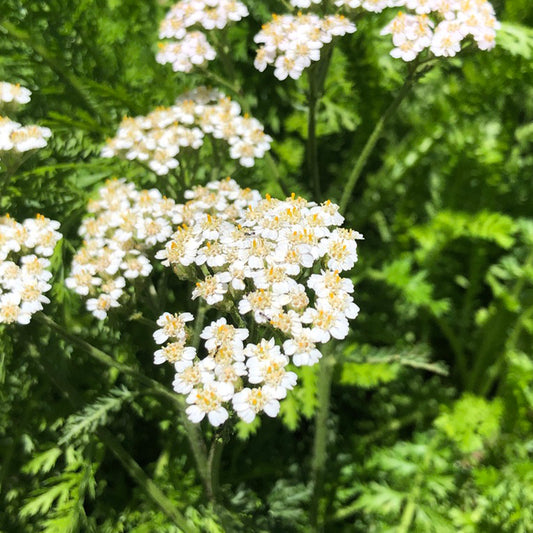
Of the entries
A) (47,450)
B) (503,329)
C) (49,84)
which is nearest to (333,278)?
(47,450)

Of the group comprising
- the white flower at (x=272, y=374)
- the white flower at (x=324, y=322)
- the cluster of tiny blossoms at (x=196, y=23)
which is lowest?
the white flower at (x=272, y=374)

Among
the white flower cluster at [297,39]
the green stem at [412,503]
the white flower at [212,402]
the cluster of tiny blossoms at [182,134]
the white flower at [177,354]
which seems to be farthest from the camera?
the green stem at [412,503]

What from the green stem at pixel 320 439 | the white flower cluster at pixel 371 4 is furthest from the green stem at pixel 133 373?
the white flower cluster at pixel 371 4

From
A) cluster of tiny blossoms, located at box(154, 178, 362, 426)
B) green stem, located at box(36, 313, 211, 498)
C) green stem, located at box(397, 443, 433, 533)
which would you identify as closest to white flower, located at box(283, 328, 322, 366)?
cluster of tiny blossoms, located at box(154, 178, 362, 426)

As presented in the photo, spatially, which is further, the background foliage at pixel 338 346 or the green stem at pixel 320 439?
the green stem at pixel 320 439

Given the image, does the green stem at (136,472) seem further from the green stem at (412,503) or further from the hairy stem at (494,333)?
the hairy stem at (494,333)

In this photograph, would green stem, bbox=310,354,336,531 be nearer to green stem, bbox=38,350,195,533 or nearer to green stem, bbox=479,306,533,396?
green stem, bbox=38,350,195,533

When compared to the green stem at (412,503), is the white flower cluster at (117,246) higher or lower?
higher

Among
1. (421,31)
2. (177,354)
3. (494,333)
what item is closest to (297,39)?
(421,31)
